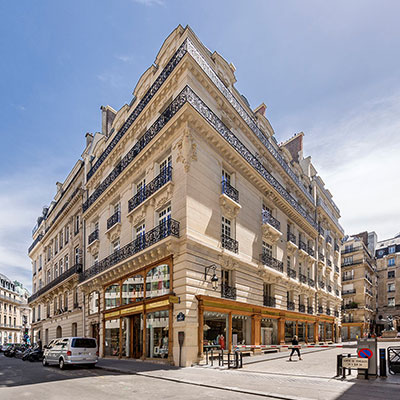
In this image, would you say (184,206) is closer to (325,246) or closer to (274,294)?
Result: (274,294)

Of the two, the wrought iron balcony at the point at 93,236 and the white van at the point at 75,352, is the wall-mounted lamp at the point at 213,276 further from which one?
the wrought iron balcony at the point at 93,236

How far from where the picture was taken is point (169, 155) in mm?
18578

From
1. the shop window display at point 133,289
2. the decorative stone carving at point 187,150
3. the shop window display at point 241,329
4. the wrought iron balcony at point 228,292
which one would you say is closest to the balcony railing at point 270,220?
the wrought iron balcony at point 228,292

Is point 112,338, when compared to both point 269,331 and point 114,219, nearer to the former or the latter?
point 114,219

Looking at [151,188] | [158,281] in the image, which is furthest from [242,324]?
[151,188]

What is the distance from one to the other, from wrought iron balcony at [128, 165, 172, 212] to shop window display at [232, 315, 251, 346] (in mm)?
7976

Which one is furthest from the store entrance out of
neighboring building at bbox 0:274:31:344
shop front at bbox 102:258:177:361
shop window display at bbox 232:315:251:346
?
neighboring building at bbox 0:274:31:344

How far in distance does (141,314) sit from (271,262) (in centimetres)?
945

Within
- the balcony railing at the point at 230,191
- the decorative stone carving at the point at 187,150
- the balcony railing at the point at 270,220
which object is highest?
the decorative stone carving at the point at 187,150

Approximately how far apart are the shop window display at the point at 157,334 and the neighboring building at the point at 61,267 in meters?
12.5

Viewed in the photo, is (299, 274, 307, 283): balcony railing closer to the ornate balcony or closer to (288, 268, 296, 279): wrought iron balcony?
(288, 268, 296, 279): wrought iron balcony

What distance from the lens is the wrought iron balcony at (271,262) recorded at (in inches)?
871

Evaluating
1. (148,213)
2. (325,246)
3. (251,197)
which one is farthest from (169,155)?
(325,246)

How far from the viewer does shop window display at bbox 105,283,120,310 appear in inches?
848
